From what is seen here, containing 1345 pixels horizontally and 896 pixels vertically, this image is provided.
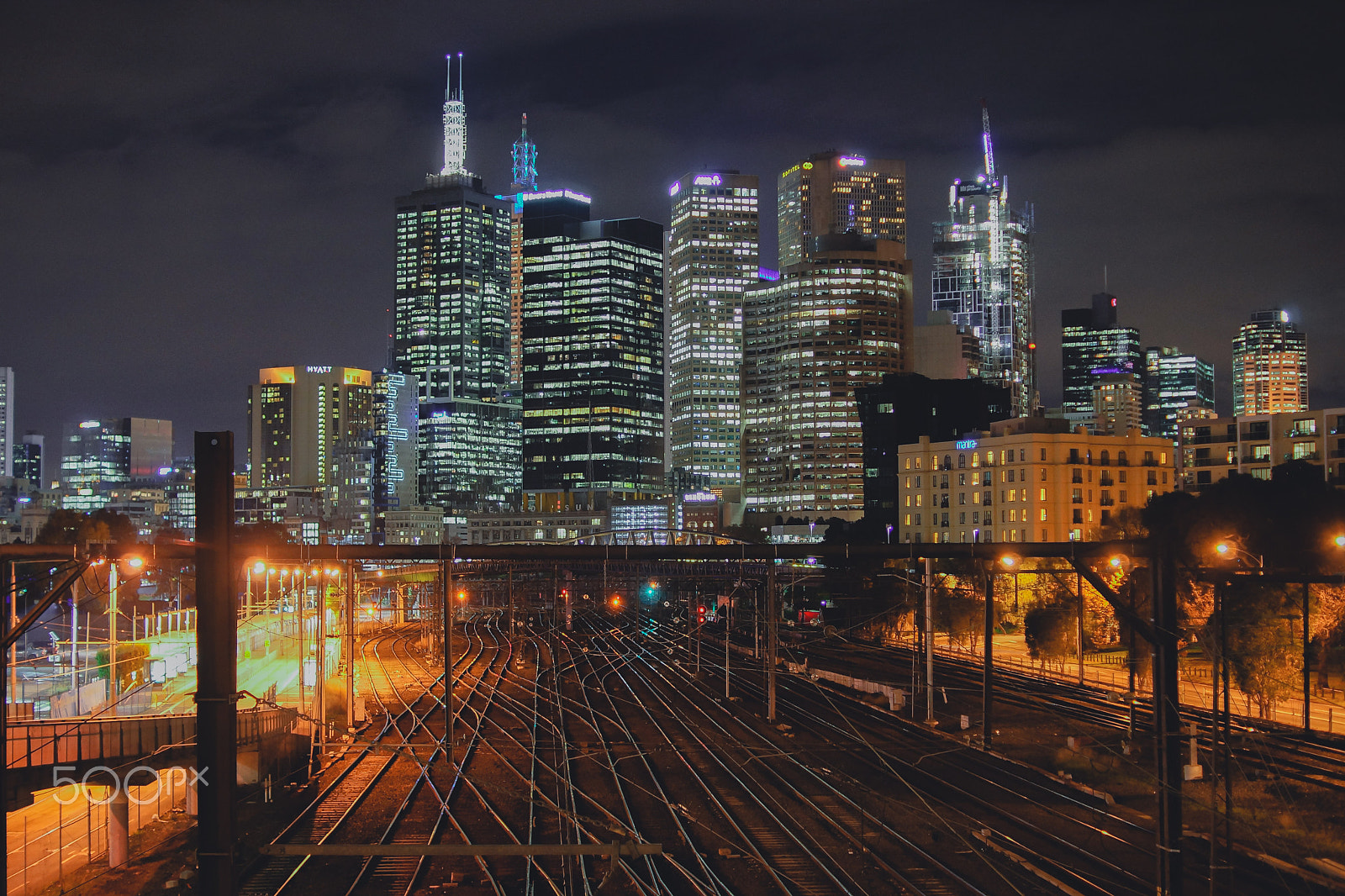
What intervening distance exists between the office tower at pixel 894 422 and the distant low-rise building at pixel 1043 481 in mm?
53564

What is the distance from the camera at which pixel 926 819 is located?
27156 millimetres

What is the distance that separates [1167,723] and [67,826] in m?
26.8

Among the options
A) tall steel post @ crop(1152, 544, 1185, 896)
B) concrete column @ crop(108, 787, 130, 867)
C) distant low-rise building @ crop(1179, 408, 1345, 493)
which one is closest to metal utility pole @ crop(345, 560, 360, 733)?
concrete column @ crop(108, 787, 130, 867)

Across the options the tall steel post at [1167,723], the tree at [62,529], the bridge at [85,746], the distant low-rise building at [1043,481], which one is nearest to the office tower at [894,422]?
the distant low-rise building at [1043,481]

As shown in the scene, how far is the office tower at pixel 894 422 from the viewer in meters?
163

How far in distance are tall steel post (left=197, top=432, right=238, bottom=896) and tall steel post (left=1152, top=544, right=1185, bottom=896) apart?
A: 13.6 meters

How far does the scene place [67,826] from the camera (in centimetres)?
2892

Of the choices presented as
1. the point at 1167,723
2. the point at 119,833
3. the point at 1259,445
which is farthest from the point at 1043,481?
the point at 119,833

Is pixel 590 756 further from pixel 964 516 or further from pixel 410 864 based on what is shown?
pixel 964 516

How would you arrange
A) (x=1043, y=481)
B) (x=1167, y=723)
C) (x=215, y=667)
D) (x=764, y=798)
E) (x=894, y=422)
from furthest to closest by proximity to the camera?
1. (x=894, y=422)
2. (x=1043, y=481)
3. (x=764, y=798)
4. (x=1167, y=723)
5. (x=215, y=667)

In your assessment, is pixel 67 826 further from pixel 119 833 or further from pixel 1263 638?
pixel 1263 638

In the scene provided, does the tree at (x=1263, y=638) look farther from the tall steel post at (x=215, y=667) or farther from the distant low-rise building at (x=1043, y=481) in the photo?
the distant low-rise building at (x=1043, y=481)

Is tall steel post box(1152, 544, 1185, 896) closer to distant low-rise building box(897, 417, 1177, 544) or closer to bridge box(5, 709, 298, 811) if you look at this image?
bridge box(5, 709, 298, 811)

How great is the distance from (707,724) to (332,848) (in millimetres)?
27709
